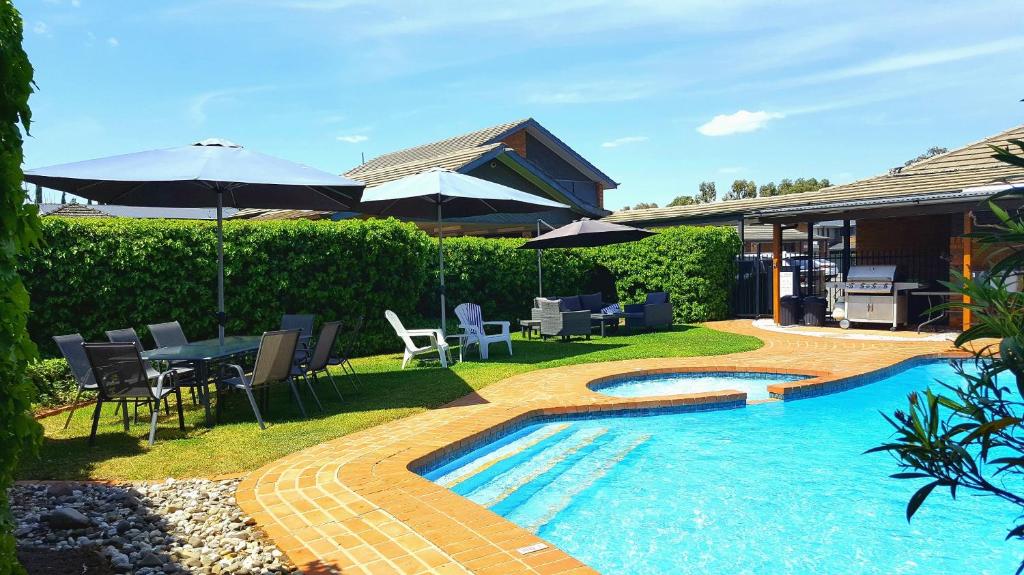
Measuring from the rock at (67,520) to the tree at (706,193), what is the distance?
8871cm

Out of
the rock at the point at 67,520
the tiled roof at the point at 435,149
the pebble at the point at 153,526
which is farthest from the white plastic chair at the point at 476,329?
the tiled roof at the point at 435,149

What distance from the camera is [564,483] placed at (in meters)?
6.15

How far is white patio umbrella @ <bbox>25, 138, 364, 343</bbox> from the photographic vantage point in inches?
274

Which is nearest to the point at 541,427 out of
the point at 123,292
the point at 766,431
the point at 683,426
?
the point at 683,426

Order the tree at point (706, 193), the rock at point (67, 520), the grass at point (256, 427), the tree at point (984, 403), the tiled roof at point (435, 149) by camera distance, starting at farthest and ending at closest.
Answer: the tree at point (706, 193)
the tiled roof at point (435, 149)
the grass at point (256, 427)
the rock at point (67, 520)
the tree at point (984, 403)

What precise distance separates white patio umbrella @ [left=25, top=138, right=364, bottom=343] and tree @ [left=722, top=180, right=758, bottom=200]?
74535 mm

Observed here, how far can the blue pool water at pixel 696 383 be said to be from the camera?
375 inches

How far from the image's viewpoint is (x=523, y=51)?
17031 millimetres

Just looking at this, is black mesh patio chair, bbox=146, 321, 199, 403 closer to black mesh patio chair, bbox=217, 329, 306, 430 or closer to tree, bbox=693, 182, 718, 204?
black mesh patio chair, bbox=217, 329, 306, 430

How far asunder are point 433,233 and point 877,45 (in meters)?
13.5

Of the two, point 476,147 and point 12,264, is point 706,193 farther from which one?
point 12,264

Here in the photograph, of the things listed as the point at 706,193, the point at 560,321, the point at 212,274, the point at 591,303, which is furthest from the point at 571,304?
the point at 706,193

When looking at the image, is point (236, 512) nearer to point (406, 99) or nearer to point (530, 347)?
point (530, 347)

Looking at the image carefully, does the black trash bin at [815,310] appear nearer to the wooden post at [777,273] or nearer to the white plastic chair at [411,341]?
the wooden post at [777,273]
